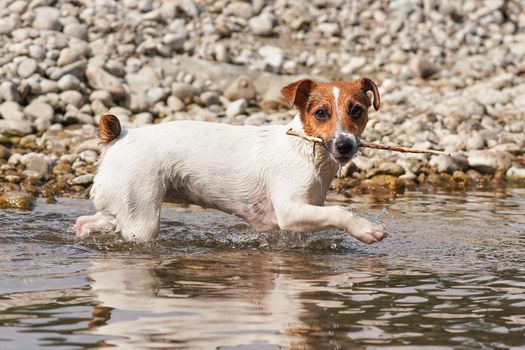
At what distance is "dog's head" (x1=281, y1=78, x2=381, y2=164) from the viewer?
6766 mm

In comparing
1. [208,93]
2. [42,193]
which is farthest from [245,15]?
[42,193]

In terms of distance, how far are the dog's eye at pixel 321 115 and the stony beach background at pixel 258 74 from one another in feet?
12.1

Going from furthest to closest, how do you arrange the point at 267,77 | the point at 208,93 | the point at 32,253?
the point at 267,77, the point at 208,93, the point at 32,253

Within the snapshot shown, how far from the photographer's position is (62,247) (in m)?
7.27

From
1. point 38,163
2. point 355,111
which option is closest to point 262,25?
point 38,163

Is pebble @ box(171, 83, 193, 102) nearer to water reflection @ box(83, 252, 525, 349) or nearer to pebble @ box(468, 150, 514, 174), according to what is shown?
pebble @ box(468, 150, 514, 174)

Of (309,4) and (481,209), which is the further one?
(309,4)

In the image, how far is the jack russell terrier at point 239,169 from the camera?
276 inches

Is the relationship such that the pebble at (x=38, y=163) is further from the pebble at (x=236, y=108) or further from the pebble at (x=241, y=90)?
the pebble at (x=241, y=90)

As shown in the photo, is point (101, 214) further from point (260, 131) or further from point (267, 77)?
point (267, 77)

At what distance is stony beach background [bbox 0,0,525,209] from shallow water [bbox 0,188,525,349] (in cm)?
244

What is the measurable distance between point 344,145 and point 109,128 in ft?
6.11

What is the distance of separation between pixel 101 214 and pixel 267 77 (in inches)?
324

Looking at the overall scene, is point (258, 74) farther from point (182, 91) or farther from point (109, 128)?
point (109, 128)
